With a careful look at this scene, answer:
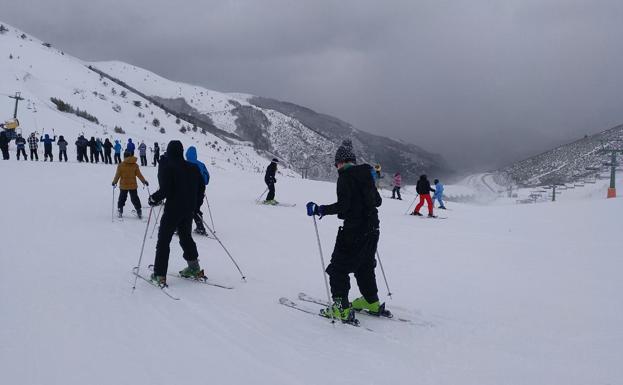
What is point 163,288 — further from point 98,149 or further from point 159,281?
point 98,149

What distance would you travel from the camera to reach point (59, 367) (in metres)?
3.85

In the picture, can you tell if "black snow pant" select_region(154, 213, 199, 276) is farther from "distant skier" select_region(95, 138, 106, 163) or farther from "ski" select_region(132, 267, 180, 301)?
"distant skier" select_region(95, 138, 106, 163)

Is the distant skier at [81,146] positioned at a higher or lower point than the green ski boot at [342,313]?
higher

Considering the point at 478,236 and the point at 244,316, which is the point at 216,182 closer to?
the point at 478,236

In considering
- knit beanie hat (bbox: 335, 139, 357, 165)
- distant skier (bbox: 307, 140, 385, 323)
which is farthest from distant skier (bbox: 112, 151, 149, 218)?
distant skier (bbox: 307, 140, 385, 323)

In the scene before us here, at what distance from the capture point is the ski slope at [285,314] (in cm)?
410

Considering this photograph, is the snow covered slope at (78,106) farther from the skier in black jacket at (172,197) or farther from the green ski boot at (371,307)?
the green ski boot at (371,307)

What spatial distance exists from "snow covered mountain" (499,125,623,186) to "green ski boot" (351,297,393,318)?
4434 cm

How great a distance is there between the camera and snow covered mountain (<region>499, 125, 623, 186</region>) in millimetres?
48772

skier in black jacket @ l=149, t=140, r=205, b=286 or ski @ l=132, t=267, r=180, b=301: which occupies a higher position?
skier in black jacket @ l=149, t=140, r=205, b=286

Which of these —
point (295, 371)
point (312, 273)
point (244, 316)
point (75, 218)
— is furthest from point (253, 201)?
point (295, 371)

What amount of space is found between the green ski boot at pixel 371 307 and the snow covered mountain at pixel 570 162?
44344 mm

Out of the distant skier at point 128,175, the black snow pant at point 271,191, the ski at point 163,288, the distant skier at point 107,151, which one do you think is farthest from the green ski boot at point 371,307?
the distant skier at point 107,151

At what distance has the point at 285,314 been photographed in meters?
5.64
